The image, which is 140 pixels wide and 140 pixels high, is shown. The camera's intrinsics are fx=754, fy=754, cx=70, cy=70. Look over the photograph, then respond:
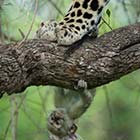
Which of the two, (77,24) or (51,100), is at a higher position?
(77,24)

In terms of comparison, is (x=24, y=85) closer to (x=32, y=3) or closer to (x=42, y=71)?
(x=42, y=71)

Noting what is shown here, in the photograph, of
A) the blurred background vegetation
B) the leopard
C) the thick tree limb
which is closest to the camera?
the thick tree limb

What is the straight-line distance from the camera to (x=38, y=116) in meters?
4.68

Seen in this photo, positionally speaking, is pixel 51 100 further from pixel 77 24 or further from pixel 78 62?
pixel 78 62

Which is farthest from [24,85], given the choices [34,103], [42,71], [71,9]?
[34,103]

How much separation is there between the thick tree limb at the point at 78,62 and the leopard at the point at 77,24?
10cm

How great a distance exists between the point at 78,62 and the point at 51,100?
149cm

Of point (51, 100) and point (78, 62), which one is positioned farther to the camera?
point (51, 100)

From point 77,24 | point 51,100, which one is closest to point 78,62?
point 77,24

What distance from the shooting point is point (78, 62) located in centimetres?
318

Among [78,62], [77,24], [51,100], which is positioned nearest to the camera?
[78,62]

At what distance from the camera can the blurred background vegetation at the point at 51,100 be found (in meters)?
4.05

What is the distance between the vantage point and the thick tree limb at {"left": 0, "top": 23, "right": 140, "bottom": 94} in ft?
10.3

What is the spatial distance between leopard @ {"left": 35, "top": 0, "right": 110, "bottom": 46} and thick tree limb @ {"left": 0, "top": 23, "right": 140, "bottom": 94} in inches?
3.9
